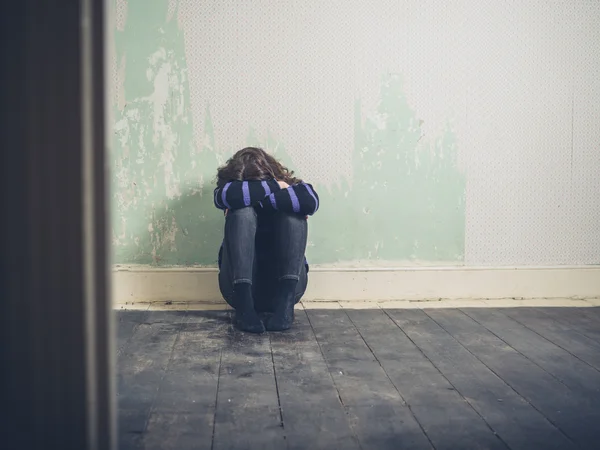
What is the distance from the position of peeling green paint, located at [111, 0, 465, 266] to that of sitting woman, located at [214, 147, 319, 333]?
43 centimetres

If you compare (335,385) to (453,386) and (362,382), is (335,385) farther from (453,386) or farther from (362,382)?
(453,386)

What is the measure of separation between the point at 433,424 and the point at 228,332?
1.13m

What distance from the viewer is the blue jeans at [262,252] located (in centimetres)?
242

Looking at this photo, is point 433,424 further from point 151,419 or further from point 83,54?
point 83,54

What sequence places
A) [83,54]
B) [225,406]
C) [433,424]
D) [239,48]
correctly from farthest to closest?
[239,48], [225,406], [433,424], [83,54]

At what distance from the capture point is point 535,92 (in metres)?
3.07

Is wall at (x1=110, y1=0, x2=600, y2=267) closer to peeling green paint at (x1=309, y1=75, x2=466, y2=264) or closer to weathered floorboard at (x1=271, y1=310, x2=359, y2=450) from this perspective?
peeling green paint at (x1=309, y1=75, x2=466, y2=264)

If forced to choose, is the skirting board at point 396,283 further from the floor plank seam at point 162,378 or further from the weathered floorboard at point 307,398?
the weathered floorboard at point 307,398

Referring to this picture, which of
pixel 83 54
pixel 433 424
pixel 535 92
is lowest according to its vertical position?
pixel 433 424

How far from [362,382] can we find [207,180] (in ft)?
4.98

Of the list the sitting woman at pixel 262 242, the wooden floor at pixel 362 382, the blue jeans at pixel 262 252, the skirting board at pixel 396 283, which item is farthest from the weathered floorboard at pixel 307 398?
the skirting board at pixel 396 283

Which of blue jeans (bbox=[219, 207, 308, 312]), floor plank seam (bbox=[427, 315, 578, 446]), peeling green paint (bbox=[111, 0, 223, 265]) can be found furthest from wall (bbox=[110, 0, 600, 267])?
floor plank seam (bbox=[427, 315, 578, 446])

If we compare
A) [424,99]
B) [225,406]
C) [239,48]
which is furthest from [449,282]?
[225,406]

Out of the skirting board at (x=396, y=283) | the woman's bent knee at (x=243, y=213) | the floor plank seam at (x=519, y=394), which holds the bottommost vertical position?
the floor plank seam at (x=519, y=394)
